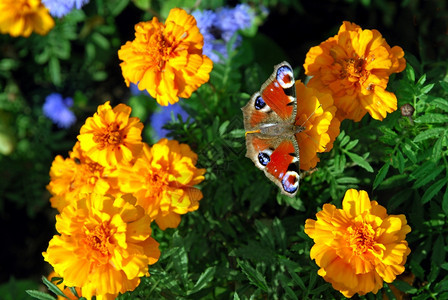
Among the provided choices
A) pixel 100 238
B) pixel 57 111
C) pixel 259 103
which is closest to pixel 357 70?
pixel 259 103

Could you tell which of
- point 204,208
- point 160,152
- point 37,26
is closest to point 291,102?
point 160,152

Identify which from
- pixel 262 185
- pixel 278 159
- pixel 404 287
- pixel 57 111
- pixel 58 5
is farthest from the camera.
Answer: pixel 57 111

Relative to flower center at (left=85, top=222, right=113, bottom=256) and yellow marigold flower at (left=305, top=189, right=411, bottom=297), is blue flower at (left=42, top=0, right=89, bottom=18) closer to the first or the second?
flower center at (left=85, top=222, right=113, bottom=256)

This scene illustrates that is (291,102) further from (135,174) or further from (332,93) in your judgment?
(135,174)

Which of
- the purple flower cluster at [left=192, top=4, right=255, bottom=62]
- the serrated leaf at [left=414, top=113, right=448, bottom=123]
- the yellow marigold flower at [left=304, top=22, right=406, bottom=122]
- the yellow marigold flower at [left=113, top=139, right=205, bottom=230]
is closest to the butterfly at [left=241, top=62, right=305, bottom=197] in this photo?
the yellow marigold flower at [left=304, top=22, right=406, bottom=122]

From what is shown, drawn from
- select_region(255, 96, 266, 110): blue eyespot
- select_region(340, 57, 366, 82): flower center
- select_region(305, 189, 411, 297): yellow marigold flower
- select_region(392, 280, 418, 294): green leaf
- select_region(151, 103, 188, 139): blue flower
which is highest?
select_region(340, 57, 366, 82): flower center

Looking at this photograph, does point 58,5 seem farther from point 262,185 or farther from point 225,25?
point 262,185
